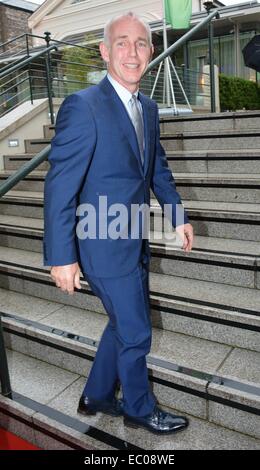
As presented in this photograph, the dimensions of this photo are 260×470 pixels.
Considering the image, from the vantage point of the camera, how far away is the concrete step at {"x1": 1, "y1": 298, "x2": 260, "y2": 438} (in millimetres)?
1975

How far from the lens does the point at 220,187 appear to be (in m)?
3.38

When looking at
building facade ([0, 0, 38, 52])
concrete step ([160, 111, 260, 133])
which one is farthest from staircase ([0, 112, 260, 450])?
building facade ([0, 0, 38, 52])

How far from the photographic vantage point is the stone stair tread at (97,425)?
6.20 feet

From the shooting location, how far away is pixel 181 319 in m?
2.47

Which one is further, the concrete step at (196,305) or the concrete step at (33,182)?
the concrete step at (33,182)

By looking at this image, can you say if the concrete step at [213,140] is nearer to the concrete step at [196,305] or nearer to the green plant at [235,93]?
the concrete step at [196,305]

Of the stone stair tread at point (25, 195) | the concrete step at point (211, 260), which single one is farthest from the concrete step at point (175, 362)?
the stone stair tread at point (25, 195)

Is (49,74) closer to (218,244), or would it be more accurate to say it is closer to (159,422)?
(218,244)

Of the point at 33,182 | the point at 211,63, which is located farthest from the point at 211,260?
the point at 211,63

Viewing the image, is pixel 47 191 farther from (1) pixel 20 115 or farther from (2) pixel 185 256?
(1) pixel 20 115

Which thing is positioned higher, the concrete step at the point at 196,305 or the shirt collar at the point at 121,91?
the shirt collar at the point at 121,91

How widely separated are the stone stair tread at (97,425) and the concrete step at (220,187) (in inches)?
70.9

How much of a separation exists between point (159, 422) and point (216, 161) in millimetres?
2448

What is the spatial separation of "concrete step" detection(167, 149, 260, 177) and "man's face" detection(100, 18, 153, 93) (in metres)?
2.17
